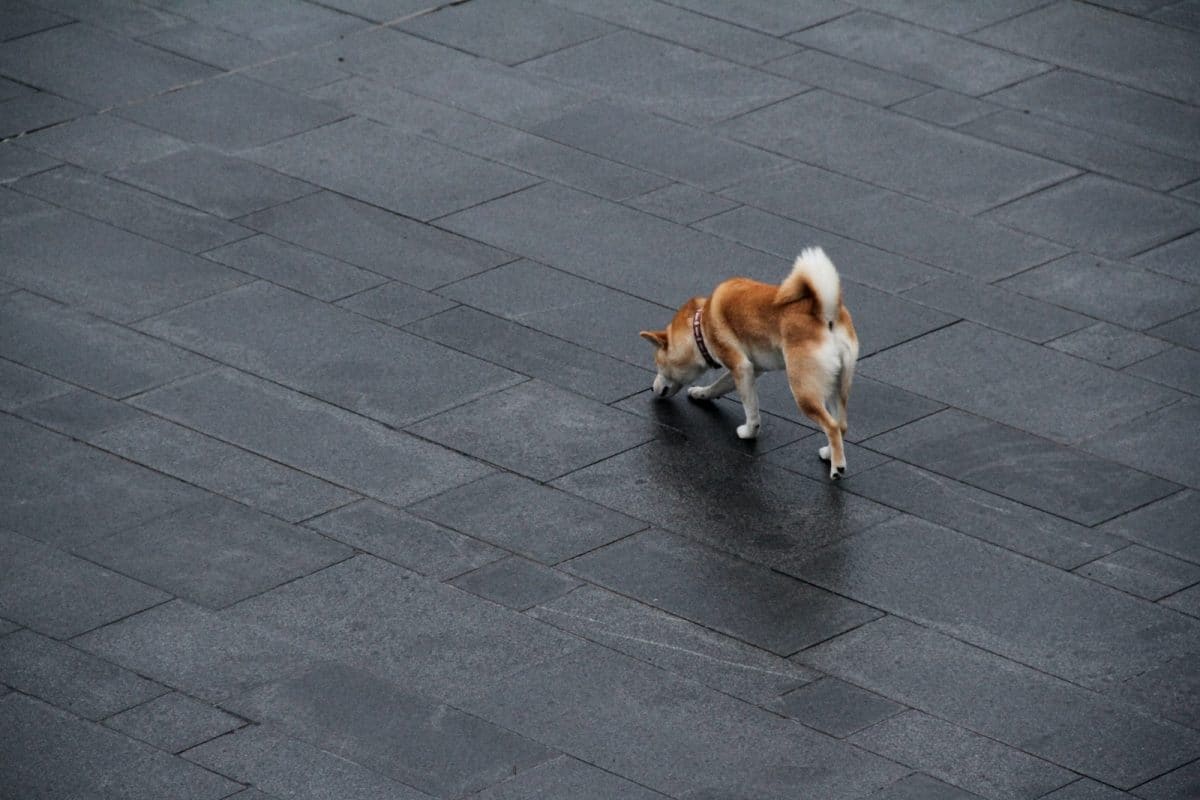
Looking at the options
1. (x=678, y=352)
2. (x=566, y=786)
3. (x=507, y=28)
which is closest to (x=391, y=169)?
(x=507, y=28)

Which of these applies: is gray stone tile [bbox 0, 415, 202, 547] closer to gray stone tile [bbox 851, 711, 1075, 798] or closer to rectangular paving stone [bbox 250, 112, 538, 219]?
rectangular paving stone [bbox 250, 112, 538, 219]

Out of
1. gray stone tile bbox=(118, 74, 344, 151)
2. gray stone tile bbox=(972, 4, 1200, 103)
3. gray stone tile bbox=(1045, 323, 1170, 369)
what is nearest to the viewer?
gray stone tile bbox=(1045, 323, 1170, 369)

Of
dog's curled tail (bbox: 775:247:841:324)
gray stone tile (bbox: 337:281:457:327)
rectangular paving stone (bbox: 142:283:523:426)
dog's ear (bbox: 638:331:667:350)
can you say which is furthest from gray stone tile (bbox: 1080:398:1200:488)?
gray stone tile (bbox: 337:281:457:327)

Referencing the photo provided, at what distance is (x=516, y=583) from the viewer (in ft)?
37.0

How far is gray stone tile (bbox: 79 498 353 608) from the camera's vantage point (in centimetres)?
1118

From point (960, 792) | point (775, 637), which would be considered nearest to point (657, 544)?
point (775, 637)

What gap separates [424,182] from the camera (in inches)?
624

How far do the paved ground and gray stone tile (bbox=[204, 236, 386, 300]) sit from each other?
0.20 feet

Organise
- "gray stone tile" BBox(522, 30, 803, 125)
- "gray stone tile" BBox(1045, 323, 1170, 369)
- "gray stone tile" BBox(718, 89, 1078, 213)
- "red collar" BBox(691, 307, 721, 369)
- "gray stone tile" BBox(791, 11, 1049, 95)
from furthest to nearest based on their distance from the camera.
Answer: "gray stone tile" BBox(791, 11, 1049, 95), "gray stone tile" BBox(522, 30, 803, 125), "gray stone tile" BBox(718, 89, 1078, 213), "gray stone tile" BBox(1045, 323, 1170, 369), "red collar" BBox(691, 307, 721, 369)

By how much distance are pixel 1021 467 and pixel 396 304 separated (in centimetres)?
464

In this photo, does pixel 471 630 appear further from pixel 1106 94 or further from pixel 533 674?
pixel 1106 94

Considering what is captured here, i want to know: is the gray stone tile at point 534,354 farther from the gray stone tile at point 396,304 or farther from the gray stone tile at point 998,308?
the gray stone tile at point 998,308

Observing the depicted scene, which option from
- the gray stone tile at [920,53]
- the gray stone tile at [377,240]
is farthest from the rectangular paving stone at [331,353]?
the gray stone tile at [920,53]

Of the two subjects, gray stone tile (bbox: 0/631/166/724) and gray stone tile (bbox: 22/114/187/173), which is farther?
gray stone tile (bbox: 22/114/187/173)
